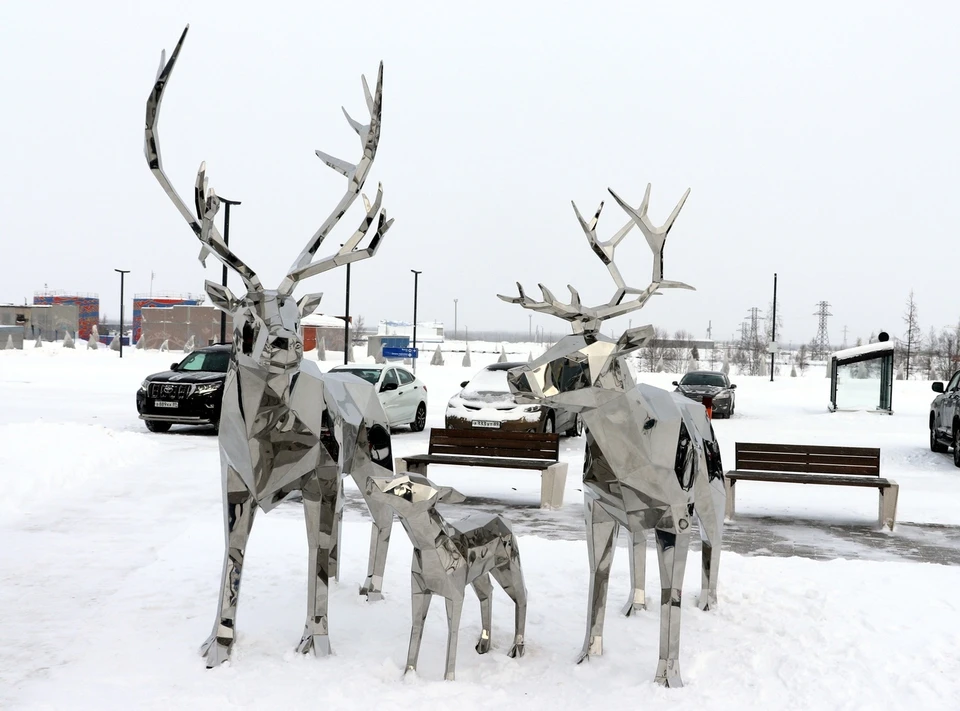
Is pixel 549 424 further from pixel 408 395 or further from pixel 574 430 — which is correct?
pixel 408 395

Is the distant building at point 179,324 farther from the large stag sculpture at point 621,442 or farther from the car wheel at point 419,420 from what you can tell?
the large stag sculpture at point 621,442

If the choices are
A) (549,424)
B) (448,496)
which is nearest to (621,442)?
(448,496)

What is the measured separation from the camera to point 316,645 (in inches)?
198

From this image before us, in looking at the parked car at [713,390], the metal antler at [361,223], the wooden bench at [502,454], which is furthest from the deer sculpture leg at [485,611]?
the parked car at [713,390]

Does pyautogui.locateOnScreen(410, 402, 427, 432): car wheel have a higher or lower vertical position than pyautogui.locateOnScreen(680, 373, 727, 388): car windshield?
lower

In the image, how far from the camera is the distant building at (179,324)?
71.2m

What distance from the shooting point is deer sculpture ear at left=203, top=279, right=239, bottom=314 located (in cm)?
464

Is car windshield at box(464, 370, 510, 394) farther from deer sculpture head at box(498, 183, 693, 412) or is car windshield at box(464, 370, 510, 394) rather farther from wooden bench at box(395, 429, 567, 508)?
deer sculpture head at box(498, 183, 693, 412)

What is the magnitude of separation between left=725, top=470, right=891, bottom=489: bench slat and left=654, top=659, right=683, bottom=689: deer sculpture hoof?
197 inches

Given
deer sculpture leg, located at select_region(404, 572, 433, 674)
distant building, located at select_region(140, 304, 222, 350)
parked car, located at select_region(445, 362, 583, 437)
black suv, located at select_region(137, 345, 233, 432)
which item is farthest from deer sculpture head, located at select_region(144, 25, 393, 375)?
distant building, located at select_region(140, 304, 222, 350)

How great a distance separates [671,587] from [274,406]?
2512 millimetres

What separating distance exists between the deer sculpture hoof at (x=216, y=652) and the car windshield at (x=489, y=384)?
11.2 m

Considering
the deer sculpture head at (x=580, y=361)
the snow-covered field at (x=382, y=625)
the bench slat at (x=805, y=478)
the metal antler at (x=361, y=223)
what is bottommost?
the snow-covered field at (x=382, y=625)

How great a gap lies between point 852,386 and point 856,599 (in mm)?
20364
